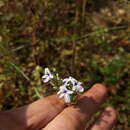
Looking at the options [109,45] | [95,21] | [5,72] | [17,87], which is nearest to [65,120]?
[5,72]

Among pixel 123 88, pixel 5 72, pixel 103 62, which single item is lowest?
pixel 123 88

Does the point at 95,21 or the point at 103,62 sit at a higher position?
the point at 95,21

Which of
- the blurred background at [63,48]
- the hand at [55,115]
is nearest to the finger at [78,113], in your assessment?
the hand at [55,115]

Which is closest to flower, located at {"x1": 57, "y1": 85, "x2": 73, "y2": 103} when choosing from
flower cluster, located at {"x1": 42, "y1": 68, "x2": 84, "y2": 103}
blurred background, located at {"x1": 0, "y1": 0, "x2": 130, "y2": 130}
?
flower cluster, located at {"x1": 42, "y1": 68, "x2": 84, "y2": 103}

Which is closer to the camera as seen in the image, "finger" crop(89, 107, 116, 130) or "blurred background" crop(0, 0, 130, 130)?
"finger" crop(89, 107, 116, 130)

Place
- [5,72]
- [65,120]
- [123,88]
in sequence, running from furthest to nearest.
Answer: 1. [123,88]
2. [5,72]
3. [65,120]

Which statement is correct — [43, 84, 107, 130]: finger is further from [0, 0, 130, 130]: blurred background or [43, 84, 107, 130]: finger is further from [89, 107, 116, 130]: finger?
[0, 0, 130, 130]: blurred background

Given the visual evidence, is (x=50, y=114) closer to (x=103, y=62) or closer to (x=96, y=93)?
(x=96, y=93)
